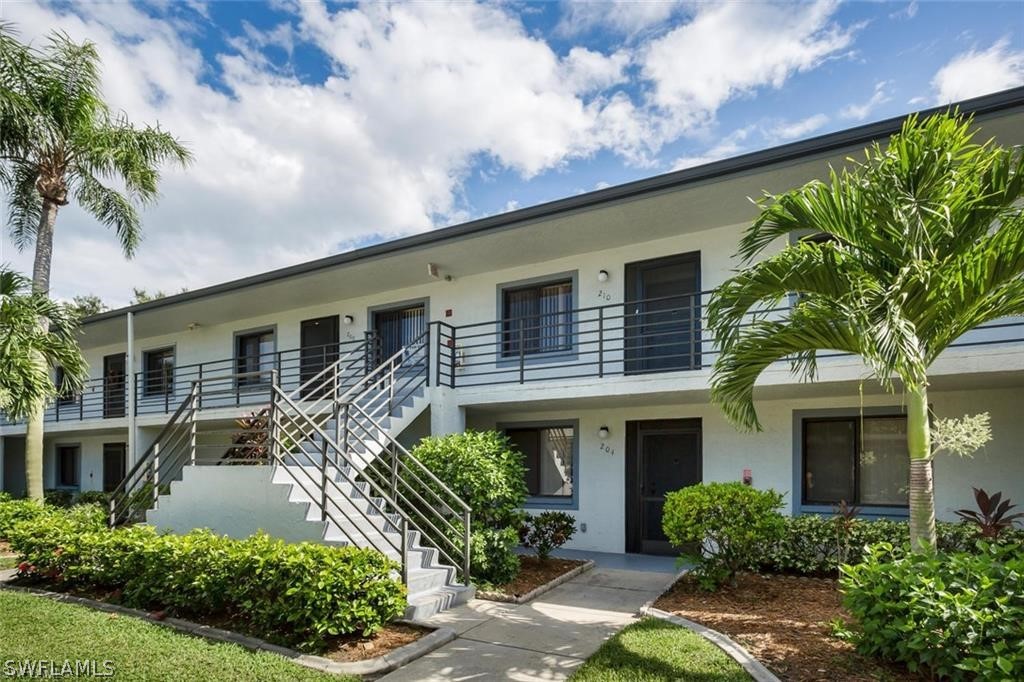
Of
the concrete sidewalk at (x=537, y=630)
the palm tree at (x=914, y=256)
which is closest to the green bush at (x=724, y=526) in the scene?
the concrete sidewalk at (x=537, y=630)

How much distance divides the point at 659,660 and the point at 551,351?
7204 millimetres

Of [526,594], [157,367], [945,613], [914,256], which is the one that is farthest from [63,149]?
[945,613]

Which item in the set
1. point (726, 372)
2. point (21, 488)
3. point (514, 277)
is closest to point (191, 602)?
point (726, 372)

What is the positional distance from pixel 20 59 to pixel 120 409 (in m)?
11.5

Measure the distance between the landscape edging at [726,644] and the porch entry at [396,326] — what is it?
863 cm

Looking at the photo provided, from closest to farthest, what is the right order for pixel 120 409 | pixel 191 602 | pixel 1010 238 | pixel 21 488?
1. pixel 1010 238
2. pixel 191 602
3. pixel 120 409
4. pixel 21 488

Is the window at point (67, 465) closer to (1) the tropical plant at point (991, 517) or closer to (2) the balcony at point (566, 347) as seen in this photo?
(2) the balcony at point (566, 347)

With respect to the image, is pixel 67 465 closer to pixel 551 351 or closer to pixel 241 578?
pixel 551 351

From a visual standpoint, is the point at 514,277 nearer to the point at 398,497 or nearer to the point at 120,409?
the point at 398,497

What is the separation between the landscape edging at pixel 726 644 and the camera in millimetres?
4895

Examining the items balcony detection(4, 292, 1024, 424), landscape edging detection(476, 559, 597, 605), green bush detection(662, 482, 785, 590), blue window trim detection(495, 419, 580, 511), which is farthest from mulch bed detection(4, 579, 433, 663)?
blue window trim detection(495, 419, 580, 511)

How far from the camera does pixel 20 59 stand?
40.4ft

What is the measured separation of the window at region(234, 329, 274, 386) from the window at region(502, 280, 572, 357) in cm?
775

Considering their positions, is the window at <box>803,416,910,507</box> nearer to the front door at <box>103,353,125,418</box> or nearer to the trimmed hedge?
the trimmed hedge
